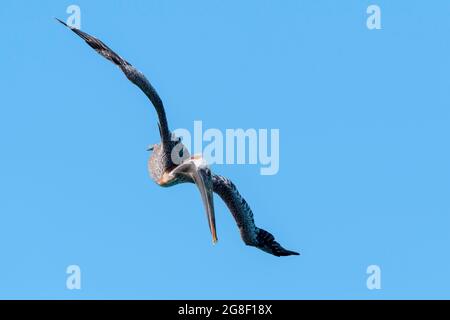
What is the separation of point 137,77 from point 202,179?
9.66 ft

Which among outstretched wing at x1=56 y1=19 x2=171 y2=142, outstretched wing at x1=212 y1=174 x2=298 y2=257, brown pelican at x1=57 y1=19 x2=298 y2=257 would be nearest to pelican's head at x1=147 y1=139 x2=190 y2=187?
brown pelican at x1=57 y1=19 x2=298 y2=257

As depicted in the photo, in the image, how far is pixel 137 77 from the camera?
139ft

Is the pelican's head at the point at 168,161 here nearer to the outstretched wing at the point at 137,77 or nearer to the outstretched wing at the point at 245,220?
the outstretched wing at the point at 137,77

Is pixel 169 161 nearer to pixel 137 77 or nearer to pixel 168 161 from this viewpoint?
pixel 168 161

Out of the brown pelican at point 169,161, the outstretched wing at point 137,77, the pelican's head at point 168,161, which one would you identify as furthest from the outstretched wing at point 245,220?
the outstretched wing at point 137,77

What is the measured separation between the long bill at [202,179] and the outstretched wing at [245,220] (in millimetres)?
1440

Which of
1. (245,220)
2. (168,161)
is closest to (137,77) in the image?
(168,161)

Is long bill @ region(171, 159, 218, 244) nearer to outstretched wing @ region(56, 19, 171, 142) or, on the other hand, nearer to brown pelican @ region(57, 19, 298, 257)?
brown pelican @ region(57, 19, 298, 257)

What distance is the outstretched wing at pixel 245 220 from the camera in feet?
145

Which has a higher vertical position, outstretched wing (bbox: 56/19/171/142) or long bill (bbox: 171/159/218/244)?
outstretched wing (bbox: 56/19/171/142)

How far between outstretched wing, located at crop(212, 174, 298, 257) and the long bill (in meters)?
1.44

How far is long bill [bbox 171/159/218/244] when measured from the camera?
4222 centimetres
